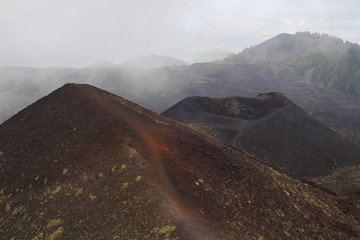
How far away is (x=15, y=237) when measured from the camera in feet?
39.2


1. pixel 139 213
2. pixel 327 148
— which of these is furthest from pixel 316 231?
pixel 327 148

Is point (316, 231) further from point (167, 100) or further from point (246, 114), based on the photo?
point (167, 100)

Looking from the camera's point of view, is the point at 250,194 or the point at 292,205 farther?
the point at 292,205

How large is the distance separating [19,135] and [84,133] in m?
8.19

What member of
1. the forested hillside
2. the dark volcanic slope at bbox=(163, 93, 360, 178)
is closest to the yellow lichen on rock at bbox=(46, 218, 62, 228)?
the dark volcanic slope at bbox=(163, 93, 360, 178)

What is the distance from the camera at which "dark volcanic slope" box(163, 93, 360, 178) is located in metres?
42.1

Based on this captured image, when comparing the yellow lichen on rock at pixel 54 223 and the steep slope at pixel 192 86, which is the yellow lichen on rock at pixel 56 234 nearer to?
the yellow lichen on rock at pixel 54 223

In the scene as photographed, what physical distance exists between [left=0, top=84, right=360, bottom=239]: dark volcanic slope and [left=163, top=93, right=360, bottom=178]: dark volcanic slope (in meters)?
21.7

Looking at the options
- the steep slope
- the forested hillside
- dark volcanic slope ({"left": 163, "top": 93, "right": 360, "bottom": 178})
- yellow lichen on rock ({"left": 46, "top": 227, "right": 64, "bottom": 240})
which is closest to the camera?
yellow lichen on rock ({"left": 46, "top": 227, "right": 64, "bottom": 240})

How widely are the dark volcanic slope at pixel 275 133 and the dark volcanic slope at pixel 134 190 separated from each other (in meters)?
21.7

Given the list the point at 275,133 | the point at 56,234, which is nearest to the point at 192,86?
the point at 275,133

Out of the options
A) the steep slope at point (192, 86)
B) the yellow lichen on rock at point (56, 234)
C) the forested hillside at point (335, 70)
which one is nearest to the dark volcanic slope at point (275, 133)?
the steep slope at point (192, 86)

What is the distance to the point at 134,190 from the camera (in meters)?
12.0

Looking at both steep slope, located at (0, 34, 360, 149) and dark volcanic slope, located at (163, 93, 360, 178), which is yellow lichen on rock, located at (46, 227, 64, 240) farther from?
steep slope, located at (0, 34, 360, 149)
